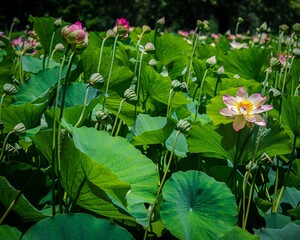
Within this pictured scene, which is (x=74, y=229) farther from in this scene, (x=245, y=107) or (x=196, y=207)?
(x=245, y=107)

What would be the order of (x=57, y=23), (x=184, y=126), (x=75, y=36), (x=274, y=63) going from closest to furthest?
1. (x=75, y=36)
2. (x=184, y=126)
3. (x=274, y=63)
4. (x=57, y=23)

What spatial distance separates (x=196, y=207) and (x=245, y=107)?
150 mm

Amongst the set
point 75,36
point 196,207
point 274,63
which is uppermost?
point 75,36

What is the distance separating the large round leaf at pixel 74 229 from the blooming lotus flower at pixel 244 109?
25cm

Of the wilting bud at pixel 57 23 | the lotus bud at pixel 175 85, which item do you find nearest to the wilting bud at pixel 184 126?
the lotus bud at pixel 175 85

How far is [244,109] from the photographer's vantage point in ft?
2.03

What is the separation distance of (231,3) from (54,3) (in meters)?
5.24

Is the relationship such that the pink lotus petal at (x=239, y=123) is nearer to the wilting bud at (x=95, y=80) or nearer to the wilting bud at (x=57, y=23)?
the wilting bud at (x=95, y=80)

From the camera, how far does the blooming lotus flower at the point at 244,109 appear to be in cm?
62

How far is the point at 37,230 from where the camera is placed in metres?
0.43

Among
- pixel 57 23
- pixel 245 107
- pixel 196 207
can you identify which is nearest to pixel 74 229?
pixel 196 207

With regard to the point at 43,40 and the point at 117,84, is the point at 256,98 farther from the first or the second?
the point at 43,40

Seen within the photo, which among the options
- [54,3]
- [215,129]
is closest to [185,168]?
[215,129]

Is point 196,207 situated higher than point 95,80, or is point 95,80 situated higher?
point 95,80
